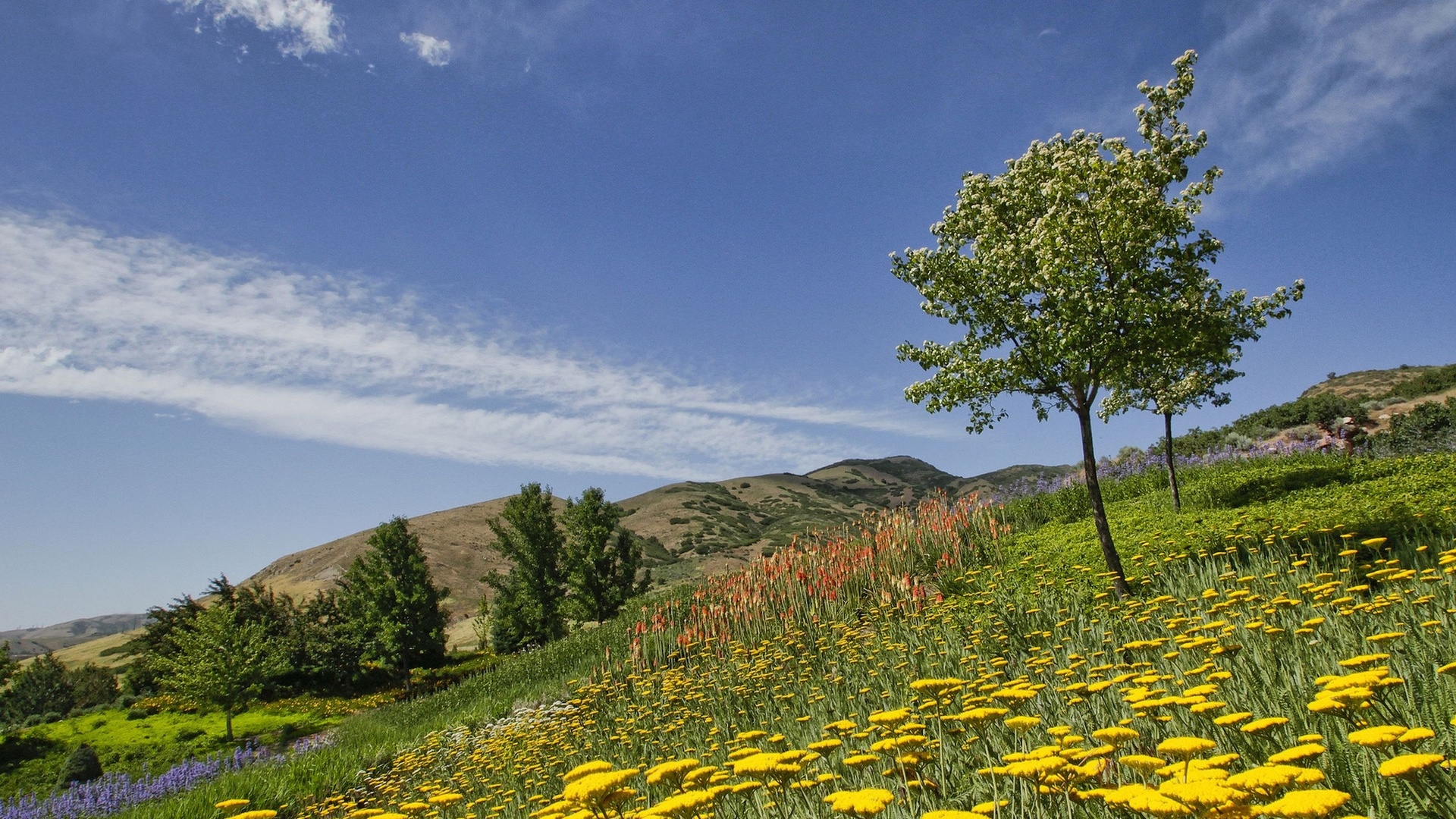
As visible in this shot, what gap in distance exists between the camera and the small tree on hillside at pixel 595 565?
30.1m

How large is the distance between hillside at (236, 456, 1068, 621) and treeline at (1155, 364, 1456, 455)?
466 inches

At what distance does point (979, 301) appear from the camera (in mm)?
9711

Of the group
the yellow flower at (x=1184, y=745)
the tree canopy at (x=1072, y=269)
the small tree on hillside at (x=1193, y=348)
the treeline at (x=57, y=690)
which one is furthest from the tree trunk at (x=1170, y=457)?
the treeline at (x=57, y=690)

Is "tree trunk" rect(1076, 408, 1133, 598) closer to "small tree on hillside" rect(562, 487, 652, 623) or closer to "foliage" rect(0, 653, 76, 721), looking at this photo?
"small tree on hillside" rect(562, 487, 652, 623)

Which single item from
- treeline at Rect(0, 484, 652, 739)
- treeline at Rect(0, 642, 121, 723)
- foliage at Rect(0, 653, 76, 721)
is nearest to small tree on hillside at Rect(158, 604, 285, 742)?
treeline at Rect(0, 484, 652, 739)

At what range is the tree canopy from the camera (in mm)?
8648

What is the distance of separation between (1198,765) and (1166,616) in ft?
14.6

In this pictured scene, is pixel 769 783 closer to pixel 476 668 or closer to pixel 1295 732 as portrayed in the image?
pixel 1295 732

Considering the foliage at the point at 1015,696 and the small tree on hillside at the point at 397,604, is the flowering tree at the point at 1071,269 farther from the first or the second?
the small tree on hillside at the point at 397,604

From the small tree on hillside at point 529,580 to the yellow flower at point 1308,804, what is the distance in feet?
100

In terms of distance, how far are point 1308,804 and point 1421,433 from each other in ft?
87.7

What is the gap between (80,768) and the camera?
1468 cm

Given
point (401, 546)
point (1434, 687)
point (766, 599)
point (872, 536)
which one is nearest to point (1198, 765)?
point (1434, 687)

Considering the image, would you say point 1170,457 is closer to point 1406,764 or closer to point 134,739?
point 1406,764
